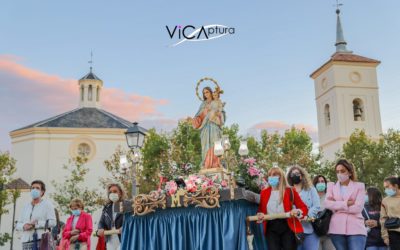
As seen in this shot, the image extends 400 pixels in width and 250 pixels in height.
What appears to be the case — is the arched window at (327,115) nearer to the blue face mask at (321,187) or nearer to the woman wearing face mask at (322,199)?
the woman wearing face mask at (322,199)

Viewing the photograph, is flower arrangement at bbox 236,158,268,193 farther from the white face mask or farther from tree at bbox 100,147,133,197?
tree at bbox 100,147,133,197

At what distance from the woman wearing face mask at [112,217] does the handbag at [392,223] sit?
13.3 feet

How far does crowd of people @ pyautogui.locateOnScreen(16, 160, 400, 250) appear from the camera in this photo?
251 inches

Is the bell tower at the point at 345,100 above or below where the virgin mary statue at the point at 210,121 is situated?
above

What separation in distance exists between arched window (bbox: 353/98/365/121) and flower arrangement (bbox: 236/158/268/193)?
35.5m

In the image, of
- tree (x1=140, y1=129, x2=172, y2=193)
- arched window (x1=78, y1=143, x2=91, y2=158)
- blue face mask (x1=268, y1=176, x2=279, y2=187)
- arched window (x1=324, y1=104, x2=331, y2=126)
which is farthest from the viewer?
arched window (x1=324, y1=104, x2=331, y2=126)

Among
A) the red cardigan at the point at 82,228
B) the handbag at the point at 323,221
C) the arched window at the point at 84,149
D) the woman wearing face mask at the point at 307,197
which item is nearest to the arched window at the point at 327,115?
the arched window at the point at 84,149

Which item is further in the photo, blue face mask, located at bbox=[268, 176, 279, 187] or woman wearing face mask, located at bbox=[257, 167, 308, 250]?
blue face mask, located at bbox=[268, 176, 279, 187]

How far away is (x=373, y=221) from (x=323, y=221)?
1267 millimetres

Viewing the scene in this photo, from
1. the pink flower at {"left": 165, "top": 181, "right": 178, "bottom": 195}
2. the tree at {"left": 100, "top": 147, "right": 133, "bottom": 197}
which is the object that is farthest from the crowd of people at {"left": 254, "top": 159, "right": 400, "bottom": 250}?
the tree at {"left": 100, "top": 147, "right": 133, "bottom": 197}

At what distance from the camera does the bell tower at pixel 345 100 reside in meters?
41.3

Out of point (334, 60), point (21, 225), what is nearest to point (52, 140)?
point (334, 60)

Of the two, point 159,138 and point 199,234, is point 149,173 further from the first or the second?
point 199,234

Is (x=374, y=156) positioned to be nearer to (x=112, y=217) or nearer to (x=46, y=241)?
(x=112, y=217)
